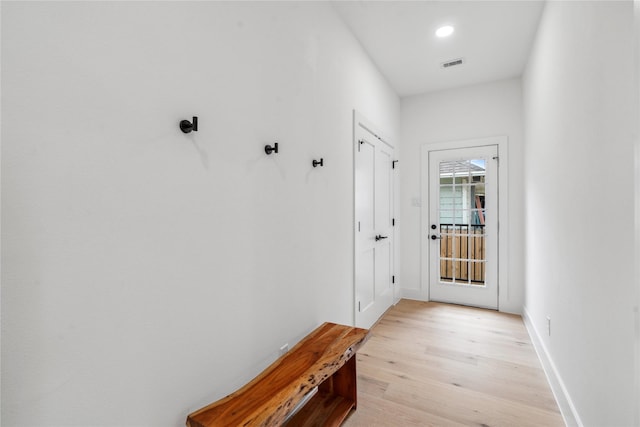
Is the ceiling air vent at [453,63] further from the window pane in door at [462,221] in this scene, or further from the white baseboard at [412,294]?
the white baseboard at [412,294]

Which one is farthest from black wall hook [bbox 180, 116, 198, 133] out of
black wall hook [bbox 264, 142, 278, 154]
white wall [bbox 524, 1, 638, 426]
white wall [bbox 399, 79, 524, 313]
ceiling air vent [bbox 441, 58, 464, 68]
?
white wall [bbox 399, 79, 524, 313]

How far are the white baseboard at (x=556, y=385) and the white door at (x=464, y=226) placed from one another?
0.96 metres

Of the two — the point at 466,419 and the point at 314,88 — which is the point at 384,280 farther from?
the point at 314,88

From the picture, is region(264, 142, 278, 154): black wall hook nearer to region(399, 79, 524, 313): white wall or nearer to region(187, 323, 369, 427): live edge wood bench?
region(187, 323, 369, 427): live edge wood bench

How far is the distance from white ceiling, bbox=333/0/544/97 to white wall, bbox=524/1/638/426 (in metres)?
0.32

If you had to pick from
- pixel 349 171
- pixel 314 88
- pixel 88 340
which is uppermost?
pixel 314 88

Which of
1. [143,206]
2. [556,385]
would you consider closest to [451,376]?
[556,385]

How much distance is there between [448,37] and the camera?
2.66m

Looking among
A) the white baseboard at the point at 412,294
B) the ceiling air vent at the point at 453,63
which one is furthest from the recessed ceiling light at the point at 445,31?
the white baseboard at the point at 412,294

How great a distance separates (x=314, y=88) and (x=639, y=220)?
1.74 meters

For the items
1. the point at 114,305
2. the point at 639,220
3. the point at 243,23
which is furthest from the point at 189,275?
the point at 639,220

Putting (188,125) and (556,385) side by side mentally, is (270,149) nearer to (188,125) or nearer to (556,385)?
(188,125)

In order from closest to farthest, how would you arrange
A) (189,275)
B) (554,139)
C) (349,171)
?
(189,275), (554,139), (349,171)

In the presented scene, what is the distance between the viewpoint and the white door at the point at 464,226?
3.56 meters
